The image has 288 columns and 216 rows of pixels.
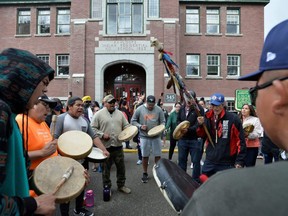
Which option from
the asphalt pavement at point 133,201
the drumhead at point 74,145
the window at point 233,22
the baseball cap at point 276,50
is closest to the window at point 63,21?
the window at point 233,22

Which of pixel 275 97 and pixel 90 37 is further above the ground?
pixel 90 37

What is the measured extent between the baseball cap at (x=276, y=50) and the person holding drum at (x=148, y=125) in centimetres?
537

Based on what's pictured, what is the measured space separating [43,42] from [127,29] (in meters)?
6.92

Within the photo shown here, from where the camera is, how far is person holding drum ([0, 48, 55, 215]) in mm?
1362

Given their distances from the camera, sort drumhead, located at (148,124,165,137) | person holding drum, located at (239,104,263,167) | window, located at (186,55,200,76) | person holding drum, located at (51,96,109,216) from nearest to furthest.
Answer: person holding drum, located at (51,96,109,216)
person holding drum, located at (239,104,263,167)
drumhead, located at (148,124,165,137)
window, located at (186,55,200,76)

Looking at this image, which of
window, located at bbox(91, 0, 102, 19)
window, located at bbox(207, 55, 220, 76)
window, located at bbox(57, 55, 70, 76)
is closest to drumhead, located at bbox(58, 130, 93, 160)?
window, located at bbox(91, 0, 102, 19)

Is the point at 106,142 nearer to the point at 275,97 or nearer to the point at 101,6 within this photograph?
the point at 275,97

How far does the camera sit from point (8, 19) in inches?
807

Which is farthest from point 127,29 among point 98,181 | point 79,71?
point 98,181

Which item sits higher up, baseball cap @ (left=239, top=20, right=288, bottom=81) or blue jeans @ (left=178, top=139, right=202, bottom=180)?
baseball cap @ (left=239, top=20, right=288, bottom=81)

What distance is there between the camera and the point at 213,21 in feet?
66.1

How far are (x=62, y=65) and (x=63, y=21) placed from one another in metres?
3.44

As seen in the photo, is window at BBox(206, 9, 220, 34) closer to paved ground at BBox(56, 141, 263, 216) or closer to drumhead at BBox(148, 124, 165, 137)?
drumhead at BBox(148, 124, 165, 137)

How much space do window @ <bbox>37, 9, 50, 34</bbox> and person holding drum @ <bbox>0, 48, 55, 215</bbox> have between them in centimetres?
2084
